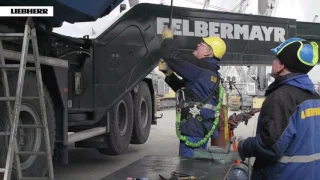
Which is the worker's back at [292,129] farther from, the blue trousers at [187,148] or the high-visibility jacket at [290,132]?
the blue trousers at [187,148]

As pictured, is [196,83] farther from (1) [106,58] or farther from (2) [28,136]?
(1) [106,58]

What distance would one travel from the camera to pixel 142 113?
31.5ft

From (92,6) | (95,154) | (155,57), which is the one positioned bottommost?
(95,154)

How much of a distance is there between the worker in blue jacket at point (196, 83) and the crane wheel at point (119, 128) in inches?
103

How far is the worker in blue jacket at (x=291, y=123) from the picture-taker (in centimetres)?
250

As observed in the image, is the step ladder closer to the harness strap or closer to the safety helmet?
the harness strap

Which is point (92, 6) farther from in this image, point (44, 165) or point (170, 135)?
point (170, 135)

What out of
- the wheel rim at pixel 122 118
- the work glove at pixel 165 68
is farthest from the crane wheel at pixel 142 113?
the work glove at pixel 165 68

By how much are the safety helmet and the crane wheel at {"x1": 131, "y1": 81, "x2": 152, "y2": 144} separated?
6.25 meters

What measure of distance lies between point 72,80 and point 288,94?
14.5 feet

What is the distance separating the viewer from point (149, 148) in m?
10.1

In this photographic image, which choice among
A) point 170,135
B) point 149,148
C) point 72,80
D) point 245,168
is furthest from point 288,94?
point 170,135

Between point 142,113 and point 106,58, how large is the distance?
310 centimetres

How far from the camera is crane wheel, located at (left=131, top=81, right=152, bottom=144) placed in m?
8.94
